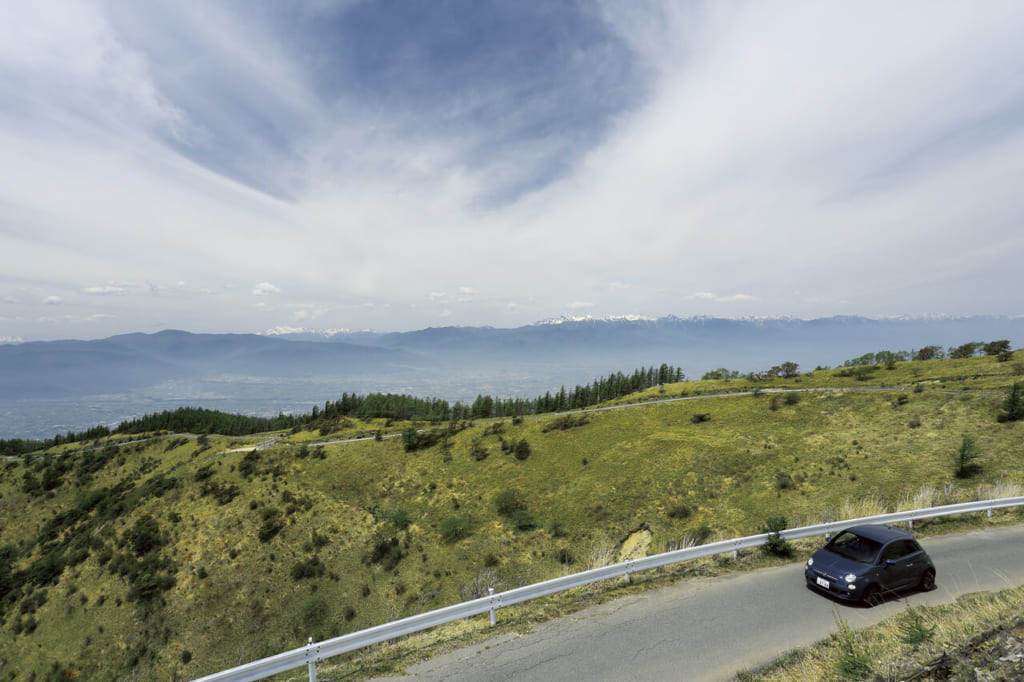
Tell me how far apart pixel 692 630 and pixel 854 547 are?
599cm

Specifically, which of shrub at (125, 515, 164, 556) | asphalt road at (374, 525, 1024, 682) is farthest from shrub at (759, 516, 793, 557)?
shrub at (125, 515, 164, 556)

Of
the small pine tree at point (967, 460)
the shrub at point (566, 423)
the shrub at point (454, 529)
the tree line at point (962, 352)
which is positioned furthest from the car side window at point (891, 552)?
the tree line at point (962, 352)

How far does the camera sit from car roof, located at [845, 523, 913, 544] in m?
11.1

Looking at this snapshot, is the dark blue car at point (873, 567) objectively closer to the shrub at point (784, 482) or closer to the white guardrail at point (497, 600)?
the white guardrail at point (497, 600)

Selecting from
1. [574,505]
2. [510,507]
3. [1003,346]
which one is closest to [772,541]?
[574,505]

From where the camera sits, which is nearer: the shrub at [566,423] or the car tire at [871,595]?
the car tire at [871,595]

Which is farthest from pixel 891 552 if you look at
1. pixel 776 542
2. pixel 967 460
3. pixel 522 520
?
pixel 522 520

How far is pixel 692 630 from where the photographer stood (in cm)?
996

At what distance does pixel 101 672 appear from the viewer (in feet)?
87.7

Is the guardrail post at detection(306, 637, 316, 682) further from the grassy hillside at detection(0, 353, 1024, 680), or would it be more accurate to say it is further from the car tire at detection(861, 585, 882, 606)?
the car tire at detection(861, 585, 882, 606)

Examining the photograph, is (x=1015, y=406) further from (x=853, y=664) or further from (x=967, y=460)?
(x=853, y=664)

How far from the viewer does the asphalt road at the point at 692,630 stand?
8727 mm

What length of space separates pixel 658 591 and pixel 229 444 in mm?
80894

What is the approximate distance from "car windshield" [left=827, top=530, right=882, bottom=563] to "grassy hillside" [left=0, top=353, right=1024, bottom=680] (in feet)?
17.2
